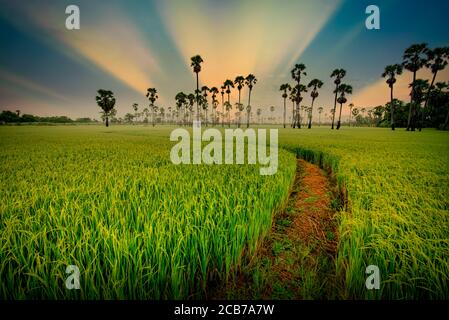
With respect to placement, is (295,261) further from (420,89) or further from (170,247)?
(420,89)

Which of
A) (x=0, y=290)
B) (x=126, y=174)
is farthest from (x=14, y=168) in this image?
(x=0, y=290)

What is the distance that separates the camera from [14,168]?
5.84m

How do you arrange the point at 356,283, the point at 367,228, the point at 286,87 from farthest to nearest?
the point at 286,87 → the point at 367,228 → the point at 356,283

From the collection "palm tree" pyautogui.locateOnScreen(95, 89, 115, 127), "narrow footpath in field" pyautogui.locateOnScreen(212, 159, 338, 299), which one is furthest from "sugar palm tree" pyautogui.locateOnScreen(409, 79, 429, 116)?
"palm tree" pyautogui.locateOnScreen(95, 89, 115, 127)

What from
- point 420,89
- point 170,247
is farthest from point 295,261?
point 420,89

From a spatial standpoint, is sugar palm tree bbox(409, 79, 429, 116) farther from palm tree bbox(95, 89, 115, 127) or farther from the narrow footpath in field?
palm tree bbox(95, 89, 115, 127)

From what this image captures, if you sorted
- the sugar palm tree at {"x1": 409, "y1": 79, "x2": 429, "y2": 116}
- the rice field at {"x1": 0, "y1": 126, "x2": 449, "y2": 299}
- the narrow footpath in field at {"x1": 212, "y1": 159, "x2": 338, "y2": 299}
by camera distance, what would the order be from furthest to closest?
the sugar palm tree at {"x1": 409, "y1": 79, "x2": 429, "y2": 116}, the narrow footpath in field at {"x1": 212, "y1": 159, "x2": 338, "y2": 299}, the rice field at {"x1": 0, "y1": 126, "x2": 449, "y2": 299}

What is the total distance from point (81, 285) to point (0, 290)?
68cm

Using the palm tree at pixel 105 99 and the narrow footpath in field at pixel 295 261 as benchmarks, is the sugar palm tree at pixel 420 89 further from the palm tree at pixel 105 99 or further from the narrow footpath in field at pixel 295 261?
the palm tree at pixel 105 99

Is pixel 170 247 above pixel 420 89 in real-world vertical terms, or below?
below

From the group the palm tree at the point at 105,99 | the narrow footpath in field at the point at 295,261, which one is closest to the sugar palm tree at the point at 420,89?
the narrow footpath in field at the point at 295,261

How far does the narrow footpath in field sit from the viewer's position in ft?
7.52

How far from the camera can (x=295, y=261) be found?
9.44ft
